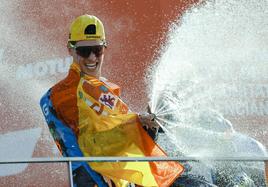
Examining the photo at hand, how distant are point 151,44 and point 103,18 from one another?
1.53 ft

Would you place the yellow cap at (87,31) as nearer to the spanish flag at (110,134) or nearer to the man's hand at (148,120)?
the spanish flag at (110,134)

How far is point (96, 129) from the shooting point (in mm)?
3910

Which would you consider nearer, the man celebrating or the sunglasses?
the man celebrating

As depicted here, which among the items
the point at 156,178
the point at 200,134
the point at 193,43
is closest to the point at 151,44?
the point at 193,43

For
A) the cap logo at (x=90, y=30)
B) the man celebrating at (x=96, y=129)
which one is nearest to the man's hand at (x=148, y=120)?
the man celebrating at (x=96, y=129)

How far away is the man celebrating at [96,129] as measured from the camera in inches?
155

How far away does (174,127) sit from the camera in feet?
14.0

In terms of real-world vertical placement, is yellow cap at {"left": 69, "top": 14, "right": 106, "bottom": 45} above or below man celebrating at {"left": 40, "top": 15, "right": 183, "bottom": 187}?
above

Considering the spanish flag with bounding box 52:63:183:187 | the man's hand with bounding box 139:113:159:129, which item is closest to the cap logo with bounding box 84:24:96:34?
the spanish flag with bounding box 52:63:183:187

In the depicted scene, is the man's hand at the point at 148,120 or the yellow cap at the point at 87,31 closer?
the man's hand at the point at 148,120

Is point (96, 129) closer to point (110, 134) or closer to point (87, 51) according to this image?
point (110, 134)

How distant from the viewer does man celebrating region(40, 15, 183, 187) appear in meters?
3.94

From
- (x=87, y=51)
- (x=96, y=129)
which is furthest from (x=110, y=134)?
(x=87, y=51)

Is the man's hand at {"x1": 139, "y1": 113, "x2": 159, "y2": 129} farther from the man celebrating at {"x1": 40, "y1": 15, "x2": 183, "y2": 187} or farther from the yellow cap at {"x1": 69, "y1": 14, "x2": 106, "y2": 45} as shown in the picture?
the yellow cap at {"x1": 69, "y1": 14, "x2": 106, "y2": 45}
